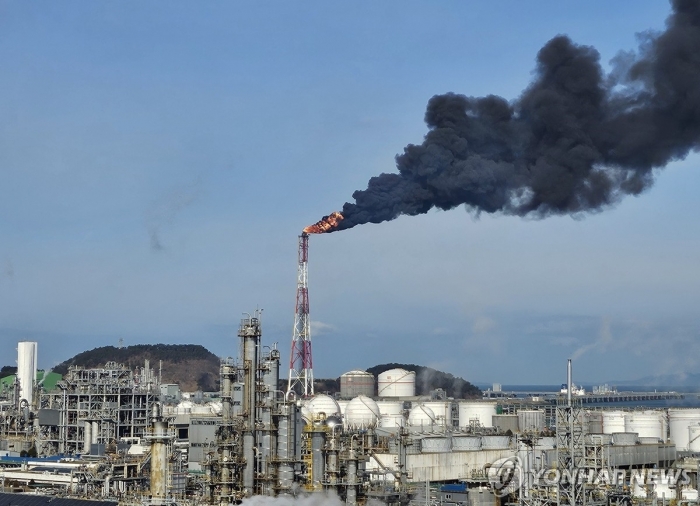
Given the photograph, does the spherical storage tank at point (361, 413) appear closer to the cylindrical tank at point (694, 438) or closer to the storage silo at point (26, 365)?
the cylindrical tank at point (694, 438)

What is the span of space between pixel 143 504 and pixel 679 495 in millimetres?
22303

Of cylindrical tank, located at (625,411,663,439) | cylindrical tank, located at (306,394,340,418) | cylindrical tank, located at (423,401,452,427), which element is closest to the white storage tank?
cylindrical tank, located at (423,401,452,427)

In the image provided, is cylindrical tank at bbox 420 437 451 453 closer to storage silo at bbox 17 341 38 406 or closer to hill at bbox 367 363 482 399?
storage silo at bbox 17 341 38 406

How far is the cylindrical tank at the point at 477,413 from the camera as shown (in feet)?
268

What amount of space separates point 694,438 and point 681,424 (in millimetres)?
3219

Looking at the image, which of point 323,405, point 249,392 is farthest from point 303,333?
point 249,392

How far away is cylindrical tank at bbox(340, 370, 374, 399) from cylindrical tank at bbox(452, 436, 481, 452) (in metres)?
43.1

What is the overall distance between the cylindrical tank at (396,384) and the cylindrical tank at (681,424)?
2977cm

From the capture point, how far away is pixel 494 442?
6319cm

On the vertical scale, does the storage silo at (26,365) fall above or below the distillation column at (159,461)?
above

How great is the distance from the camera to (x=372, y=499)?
37406 mm

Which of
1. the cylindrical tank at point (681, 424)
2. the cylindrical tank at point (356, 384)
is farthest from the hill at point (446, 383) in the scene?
the cylindrical tank at point (681, 424)

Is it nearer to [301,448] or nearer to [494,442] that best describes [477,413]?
[494,442]

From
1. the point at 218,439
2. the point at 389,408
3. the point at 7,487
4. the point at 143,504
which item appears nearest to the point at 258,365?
the point at 218,439
